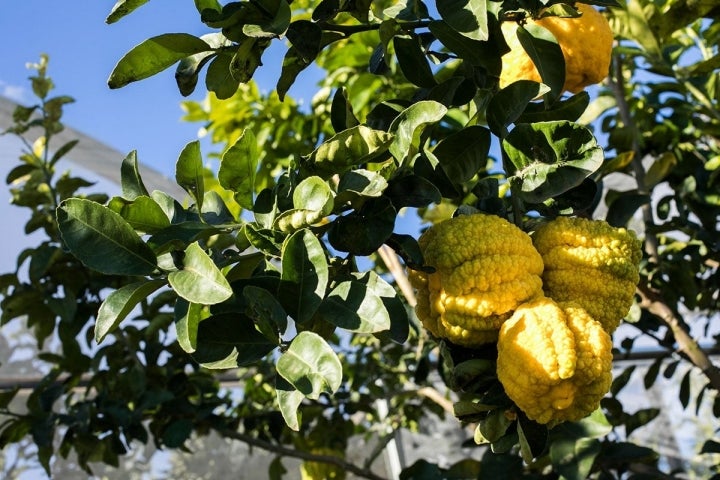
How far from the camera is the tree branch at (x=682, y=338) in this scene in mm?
1219

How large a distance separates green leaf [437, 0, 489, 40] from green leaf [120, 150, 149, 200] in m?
0.29

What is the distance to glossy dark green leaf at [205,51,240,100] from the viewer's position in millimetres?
807

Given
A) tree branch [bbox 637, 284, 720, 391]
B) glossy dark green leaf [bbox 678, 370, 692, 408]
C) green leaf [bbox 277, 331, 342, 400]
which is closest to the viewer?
green leaf [bbox 277, 331, 342, 400]

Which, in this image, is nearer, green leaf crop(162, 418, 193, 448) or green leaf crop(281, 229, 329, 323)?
green leaf crop(281, 229, 329, 323)

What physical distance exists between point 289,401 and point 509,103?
1.01ft

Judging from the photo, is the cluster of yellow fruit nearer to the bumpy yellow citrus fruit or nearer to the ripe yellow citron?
the ripe yellow citron

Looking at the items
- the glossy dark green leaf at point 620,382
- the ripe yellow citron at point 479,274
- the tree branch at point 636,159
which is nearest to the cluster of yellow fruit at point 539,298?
the ripe yellow citron at point 479,274

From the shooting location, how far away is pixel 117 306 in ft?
2.14

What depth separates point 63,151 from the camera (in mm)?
1679

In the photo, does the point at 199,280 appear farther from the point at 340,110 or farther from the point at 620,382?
the point at 620,382

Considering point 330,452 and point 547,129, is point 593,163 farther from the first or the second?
point 330,452

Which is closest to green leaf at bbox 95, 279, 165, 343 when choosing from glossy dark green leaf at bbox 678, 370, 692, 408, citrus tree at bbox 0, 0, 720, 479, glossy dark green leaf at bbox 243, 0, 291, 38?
citrus tree at bbox 0, 0, 720, 479

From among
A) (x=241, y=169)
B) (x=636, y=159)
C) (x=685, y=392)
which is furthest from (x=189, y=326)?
(x=685, y=392)

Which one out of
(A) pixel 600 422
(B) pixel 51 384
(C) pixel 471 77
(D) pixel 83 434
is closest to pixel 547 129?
(C) pixel 471 77
